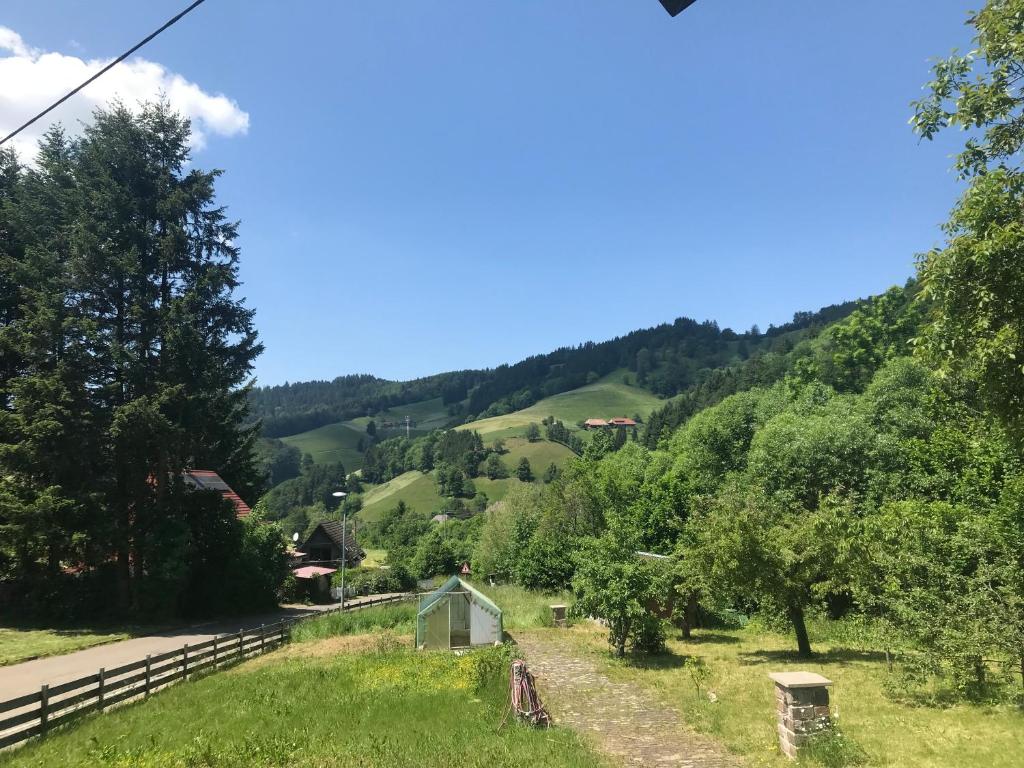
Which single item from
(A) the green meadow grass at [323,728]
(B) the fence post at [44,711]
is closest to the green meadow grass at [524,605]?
(A) the green meadow grass at [323,728]

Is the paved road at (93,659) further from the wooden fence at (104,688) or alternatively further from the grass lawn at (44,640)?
the wooden fence at (104,688)

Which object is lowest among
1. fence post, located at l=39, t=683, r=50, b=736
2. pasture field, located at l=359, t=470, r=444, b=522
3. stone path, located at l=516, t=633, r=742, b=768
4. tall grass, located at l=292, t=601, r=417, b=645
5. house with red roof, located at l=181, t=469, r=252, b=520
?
pasture field, located at l=359, t=470, r=444, b=522

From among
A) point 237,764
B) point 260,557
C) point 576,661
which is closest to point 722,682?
point 576,661

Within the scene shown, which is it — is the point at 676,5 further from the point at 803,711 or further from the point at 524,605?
the point at 524,605

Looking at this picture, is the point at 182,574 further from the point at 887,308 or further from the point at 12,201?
the point at 887,308

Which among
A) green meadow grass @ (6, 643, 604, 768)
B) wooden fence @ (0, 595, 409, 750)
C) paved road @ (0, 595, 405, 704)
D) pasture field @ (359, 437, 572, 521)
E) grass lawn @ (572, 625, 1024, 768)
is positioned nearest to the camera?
grass lawn @ (572, 625, 1024, 768)

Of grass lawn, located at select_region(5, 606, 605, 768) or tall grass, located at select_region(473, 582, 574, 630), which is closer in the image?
grass lawn, located at select_region(5, 606, 605, 768)

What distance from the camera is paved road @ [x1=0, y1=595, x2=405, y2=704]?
1758 centimetres

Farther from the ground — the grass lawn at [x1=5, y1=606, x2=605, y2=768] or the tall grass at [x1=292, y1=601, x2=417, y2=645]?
the grass lawn at [x1=5, y1=606, x2=605, y2=768]

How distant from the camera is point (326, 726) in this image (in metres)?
11.8

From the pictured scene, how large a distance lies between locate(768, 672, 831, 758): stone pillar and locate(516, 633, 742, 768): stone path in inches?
37.1

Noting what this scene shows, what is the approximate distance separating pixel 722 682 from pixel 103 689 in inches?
596

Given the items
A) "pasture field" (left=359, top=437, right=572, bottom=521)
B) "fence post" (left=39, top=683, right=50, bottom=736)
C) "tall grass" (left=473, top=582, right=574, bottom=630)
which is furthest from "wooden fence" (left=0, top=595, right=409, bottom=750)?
"pasture field" (left=359, top=437, right=572, bottom=521)

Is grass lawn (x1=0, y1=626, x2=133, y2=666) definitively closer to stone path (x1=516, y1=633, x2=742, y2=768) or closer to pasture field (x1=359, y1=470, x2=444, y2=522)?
stone path (x1=516, y1=633, x2=742, y2=768)
